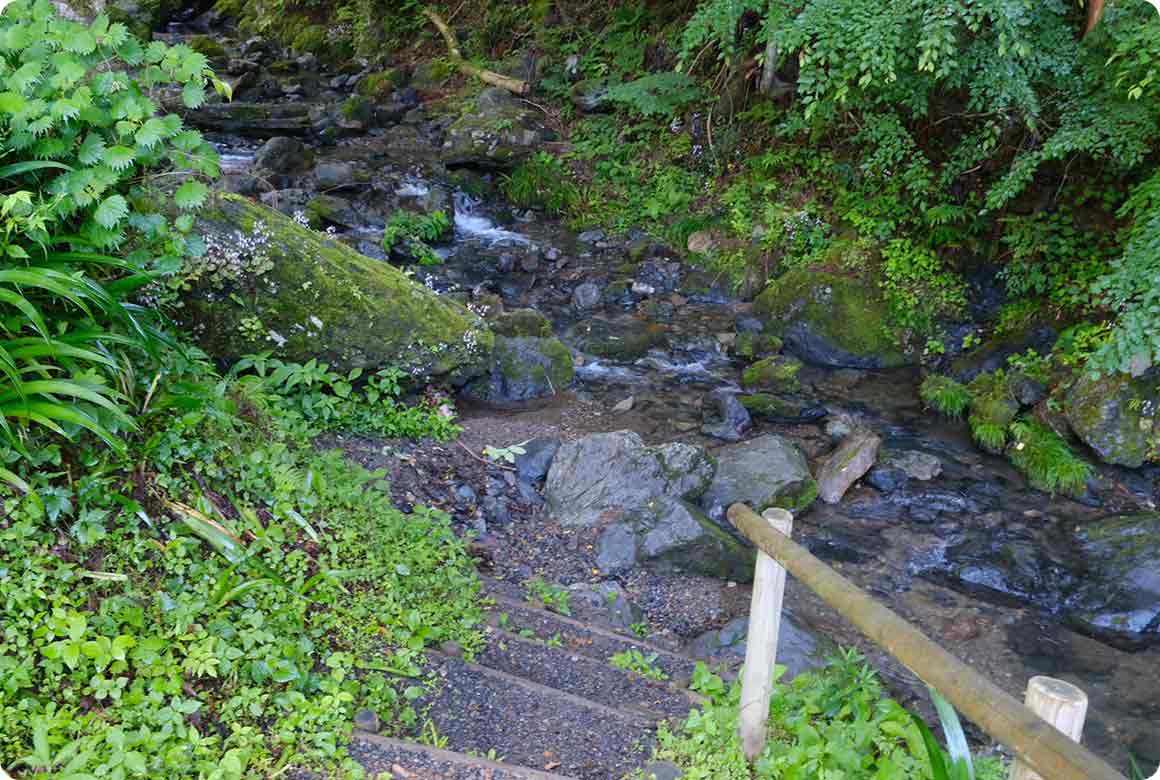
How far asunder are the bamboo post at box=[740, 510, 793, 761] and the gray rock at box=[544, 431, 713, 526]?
2801mm

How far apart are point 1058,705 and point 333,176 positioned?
1196cm

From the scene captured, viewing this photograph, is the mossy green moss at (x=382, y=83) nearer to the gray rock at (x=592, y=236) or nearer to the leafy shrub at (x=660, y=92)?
the leafy shrub at (x=660, y=92)

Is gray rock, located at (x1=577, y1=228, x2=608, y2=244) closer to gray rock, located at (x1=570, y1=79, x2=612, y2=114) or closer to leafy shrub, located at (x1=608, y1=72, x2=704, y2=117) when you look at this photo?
leafy shrub, located at (x1=608, y1=72, x2=704, y2=117)

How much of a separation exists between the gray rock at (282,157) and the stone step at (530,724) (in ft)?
33.9

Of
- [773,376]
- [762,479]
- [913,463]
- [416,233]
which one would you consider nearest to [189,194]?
[762,479]

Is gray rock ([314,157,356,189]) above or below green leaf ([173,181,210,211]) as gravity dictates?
below

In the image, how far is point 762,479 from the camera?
6480 mm

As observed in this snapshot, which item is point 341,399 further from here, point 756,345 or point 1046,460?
point 1046,460

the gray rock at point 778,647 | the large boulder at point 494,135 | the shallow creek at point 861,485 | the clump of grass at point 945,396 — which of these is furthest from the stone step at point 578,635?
the large boulder at point 494,135

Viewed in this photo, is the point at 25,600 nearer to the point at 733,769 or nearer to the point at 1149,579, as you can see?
the point at 733,769

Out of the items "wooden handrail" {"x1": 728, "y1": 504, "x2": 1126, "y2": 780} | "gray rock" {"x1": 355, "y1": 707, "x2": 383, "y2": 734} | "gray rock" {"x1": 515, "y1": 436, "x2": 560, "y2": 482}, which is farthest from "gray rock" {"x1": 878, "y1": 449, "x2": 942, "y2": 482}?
"gray rock" {"x1": 355, "y1": 707, "x2": 383, "y2": 734}

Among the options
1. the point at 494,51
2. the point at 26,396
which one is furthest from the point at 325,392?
the point at 494,51

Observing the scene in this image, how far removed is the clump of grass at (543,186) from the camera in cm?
1277

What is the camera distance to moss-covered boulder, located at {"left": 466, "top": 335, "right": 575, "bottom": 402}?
25.5 ft
